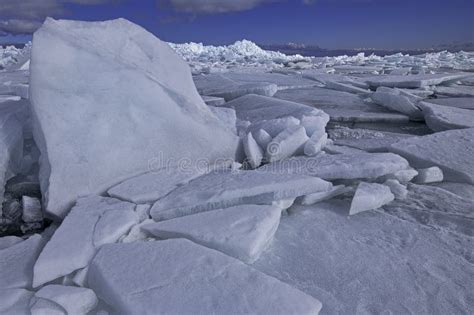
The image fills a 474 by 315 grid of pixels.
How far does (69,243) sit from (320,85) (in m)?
6.71

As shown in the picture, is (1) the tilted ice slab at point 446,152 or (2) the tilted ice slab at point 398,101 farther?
(2) the tilted ice slab at point 398,101

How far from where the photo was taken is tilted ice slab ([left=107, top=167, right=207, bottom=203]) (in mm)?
1839

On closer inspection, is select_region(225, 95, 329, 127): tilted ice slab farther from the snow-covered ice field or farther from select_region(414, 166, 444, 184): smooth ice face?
select_region(414, 166, 444, 184): smooth ice face

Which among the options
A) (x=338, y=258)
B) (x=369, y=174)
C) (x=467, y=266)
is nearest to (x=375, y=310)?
(x=338, y=258)

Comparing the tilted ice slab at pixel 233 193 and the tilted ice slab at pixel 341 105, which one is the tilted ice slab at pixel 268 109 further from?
the tilted ice slab at pixel 233 193

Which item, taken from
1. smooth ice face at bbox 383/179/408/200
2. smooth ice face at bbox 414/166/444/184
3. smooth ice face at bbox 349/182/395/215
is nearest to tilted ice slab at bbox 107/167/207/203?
smooth ice face at bbox 349/182/395/215

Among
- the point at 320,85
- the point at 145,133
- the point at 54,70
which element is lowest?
the point at 320,85

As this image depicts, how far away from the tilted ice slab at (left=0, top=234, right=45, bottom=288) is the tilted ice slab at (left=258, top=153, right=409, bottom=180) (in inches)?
47.1

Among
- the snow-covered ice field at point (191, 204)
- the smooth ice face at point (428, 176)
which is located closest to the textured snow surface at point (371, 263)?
the snow-covered ice field at point (191, 204)

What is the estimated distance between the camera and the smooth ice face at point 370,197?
181 cm

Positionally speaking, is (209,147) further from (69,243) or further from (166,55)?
(69,243)

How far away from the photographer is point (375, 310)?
1.19 meters

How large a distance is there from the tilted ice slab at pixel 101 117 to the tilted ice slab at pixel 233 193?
19.1 inches

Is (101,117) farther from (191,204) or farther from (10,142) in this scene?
(191,204)
